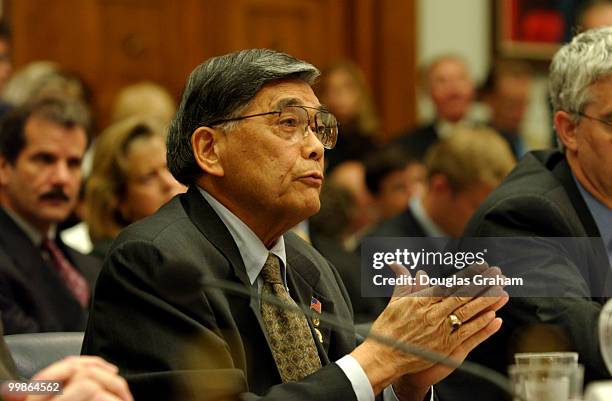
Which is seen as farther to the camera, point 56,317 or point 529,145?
point 529,145

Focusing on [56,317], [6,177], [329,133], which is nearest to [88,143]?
[6,177]

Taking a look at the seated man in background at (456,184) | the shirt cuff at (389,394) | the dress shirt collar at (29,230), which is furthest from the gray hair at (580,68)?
the dress shirt collar at (29,230)

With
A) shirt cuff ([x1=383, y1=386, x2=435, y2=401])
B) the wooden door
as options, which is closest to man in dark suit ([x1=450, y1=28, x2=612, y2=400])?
shirt cuff ([x1=383, y1=386, x2=435, y2=401])

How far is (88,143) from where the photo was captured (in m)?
4.69

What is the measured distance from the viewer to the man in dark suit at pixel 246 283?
94.5 inches

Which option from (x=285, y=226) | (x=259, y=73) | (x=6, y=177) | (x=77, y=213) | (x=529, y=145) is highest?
(x=259, y=73)

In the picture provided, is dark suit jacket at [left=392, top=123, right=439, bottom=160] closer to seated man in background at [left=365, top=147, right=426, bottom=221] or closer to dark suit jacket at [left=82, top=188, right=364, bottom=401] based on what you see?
seated man in background at [left=365, top=147, right=426, bottom=221]

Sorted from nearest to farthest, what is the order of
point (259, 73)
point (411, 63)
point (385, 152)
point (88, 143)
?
point (259, 73) < point (88, 143) < point (385, 152) < point (411, 63)

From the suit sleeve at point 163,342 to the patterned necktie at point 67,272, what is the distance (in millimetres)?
1728

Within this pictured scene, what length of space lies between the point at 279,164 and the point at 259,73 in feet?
0.72

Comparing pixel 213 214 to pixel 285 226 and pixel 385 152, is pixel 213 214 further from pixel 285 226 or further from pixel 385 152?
pixel 385 152

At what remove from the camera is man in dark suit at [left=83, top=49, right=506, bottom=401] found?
2.40 m

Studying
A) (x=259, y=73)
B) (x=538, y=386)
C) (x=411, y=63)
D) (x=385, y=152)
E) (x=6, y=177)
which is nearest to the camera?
(x=538, y=386)

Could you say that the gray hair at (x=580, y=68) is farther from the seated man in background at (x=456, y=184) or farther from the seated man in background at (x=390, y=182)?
the seated man in background at (x=390, y=182)
